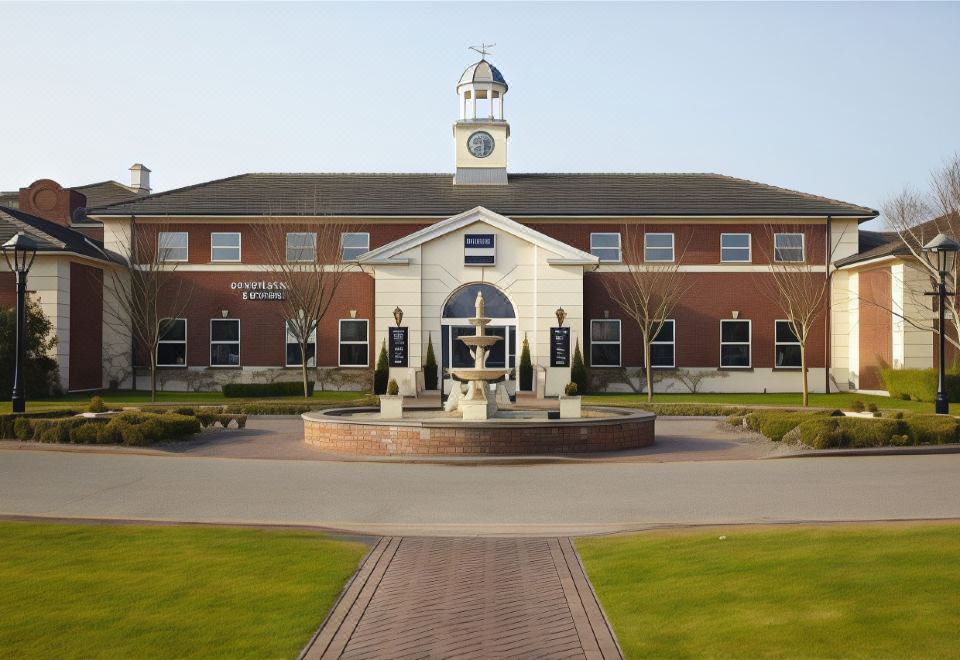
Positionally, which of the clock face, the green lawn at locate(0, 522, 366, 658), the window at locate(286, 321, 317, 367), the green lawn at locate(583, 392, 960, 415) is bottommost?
the green lawn at locate(0, 522, 366, 658)

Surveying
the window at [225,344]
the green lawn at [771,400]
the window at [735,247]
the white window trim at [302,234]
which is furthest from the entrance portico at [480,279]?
the window at [225,344]

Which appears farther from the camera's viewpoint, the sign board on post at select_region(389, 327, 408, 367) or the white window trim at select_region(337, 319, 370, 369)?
the white window trim at select_region(337, 319, 370, 369)

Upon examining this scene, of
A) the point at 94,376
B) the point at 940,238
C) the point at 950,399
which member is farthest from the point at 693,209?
the point at 94,376

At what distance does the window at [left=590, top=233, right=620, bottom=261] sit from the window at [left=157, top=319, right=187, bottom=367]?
16683 millimetres

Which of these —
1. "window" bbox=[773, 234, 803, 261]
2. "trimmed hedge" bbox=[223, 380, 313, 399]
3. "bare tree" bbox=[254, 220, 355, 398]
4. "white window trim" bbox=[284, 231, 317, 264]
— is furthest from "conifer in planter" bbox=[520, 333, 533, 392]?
"window" bbox=[773, 234, 803, 261]

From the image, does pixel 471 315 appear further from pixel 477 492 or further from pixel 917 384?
pixel 477 492

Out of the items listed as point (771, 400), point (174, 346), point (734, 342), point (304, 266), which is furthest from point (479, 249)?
point (174, 346)

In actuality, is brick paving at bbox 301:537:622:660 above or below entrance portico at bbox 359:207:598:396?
below

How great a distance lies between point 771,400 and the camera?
31.2m

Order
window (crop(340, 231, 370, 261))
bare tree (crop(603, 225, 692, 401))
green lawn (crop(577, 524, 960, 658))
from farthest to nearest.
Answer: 1. window (crop(340, 231, 370, 261))
2. bare tree (crop(603, 225, 692, 401))
3. green lawn (crop(577, 524, 960, 658))

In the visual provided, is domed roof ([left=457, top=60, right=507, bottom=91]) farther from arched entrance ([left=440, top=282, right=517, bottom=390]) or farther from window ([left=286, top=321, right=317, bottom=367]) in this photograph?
window ([left=286, top=321, right=317, bottom=367])

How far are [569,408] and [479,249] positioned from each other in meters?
14.9

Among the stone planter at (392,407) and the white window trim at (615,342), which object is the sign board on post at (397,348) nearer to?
the white window trim at (615,342)

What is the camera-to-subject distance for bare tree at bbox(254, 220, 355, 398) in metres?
31.9
